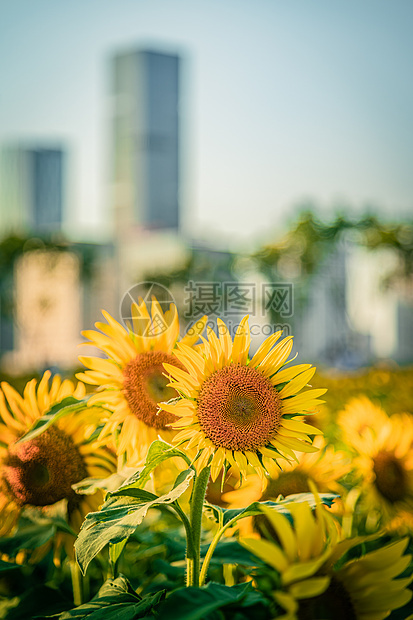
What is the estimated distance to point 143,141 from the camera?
246ft

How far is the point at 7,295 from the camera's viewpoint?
14.9m

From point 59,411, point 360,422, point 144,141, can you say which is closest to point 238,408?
point 59,411

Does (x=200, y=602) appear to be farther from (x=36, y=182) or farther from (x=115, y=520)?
(x=36, y=182)

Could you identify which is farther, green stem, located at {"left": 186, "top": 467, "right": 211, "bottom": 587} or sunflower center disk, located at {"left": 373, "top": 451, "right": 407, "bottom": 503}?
sunflower center disk, located at {"left": 373, "top": 451, "right": 407, "bottom": 503}

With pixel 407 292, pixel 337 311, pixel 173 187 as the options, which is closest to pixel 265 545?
pixel 407 292

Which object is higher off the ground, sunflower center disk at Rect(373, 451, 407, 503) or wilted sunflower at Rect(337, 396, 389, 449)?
wilted sunflower at Rect(337, 396, 389, 449)

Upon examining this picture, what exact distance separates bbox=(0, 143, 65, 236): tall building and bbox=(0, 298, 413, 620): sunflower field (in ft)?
263

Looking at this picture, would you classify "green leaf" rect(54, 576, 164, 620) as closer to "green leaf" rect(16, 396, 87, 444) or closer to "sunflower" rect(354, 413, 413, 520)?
"green leaf" rect(16, 396, 87, 444)

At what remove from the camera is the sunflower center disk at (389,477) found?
117cm

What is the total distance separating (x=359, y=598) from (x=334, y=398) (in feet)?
7.16

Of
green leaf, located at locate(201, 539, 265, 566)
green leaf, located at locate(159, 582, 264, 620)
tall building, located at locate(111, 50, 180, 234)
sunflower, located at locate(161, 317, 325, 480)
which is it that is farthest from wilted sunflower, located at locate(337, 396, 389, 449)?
tall building, located at locate(111, 50, 180, 234)

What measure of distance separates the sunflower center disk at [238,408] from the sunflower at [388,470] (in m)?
0.53

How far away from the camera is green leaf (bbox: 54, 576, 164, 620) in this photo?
655 millimetres

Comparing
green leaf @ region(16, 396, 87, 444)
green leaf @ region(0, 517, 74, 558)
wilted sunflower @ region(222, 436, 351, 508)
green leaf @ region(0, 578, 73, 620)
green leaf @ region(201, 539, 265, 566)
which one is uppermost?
green leaf @ region(16, 396, 87, 444)
